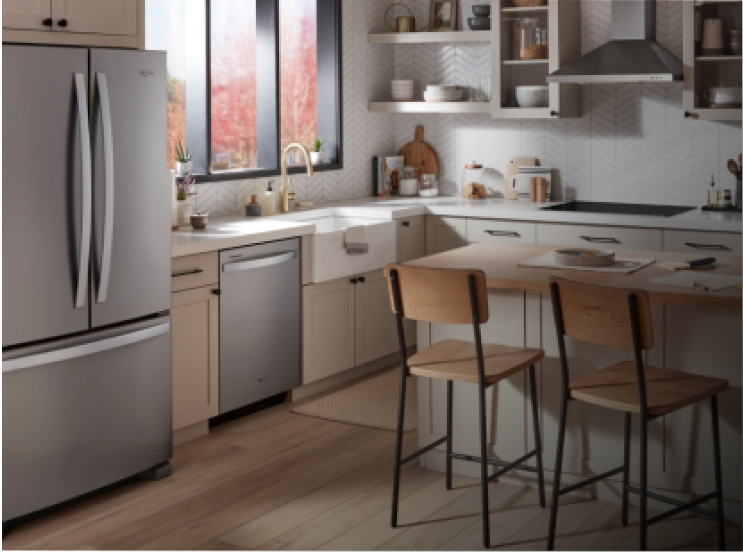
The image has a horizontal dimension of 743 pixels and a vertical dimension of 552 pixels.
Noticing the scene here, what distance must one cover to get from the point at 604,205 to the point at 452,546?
3289 mm

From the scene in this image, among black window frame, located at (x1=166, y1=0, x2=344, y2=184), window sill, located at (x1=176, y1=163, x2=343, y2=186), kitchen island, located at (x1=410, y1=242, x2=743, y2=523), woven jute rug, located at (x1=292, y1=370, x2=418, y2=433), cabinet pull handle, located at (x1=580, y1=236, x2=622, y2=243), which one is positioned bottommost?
woven jute rug, located at (x1=292, y1=370, x2=418, y2=433)

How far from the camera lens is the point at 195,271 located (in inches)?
163

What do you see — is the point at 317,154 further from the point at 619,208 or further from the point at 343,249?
the point at 619,208

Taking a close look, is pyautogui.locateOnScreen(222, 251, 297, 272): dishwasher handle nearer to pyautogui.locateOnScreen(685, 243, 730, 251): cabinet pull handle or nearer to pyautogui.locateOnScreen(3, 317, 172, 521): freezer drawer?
pyautogui.locateOnScreen(3, 317, 172, 521): freezer drawer

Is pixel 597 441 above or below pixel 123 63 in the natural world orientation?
below

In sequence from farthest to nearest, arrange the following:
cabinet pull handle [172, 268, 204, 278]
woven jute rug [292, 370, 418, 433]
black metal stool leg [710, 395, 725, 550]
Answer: woven jute rug [292, 370, 418, 433] → cabinet pull handle [172, 268, 204, 278] → black metal stool leg [710, 395, 725, 550]

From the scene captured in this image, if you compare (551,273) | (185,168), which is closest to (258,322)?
(185,168)

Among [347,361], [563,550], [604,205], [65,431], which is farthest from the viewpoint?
[604,205]

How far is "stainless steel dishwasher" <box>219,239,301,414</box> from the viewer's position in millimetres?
4379

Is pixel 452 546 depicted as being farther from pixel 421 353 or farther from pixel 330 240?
pixel 330 240

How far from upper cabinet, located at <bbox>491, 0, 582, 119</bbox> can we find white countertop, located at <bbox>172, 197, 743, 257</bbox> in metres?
0.59

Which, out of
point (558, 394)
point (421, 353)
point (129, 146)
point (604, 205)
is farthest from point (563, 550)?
point (604, 205)

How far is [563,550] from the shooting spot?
3141 mm

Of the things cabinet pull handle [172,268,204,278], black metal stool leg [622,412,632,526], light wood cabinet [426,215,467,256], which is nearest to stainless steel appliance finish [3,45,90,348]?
cabinet pull handle [172,268,204,278]
